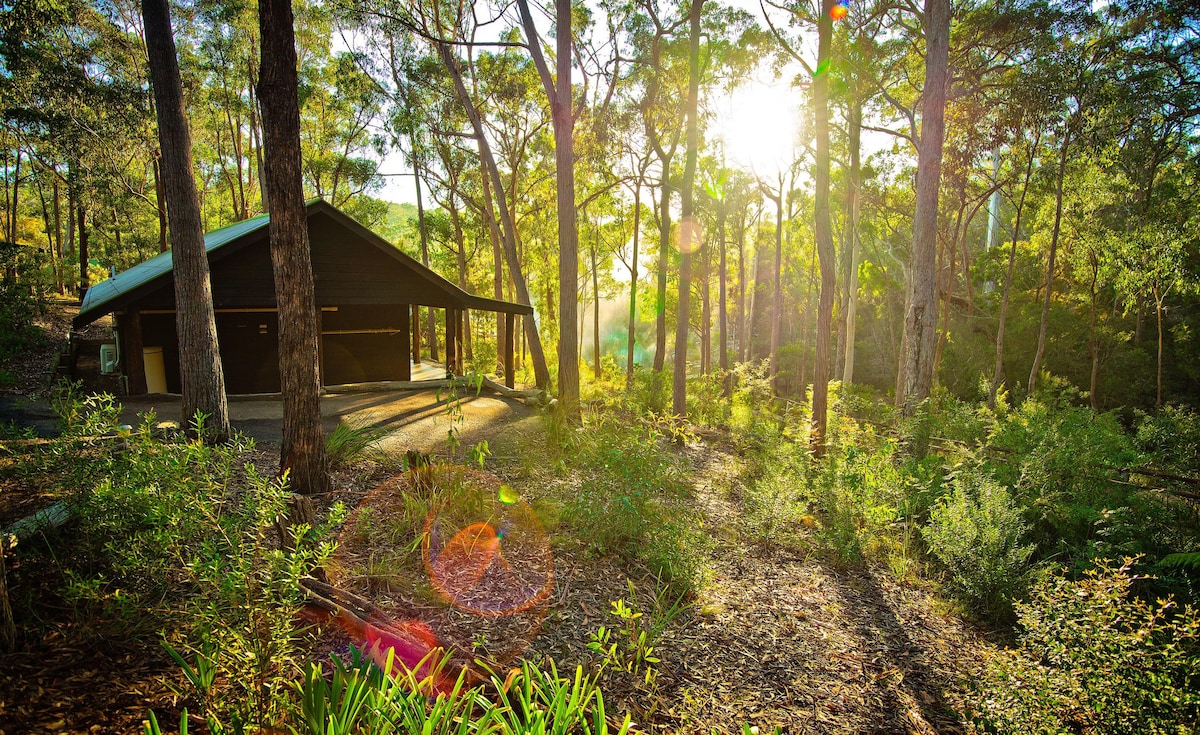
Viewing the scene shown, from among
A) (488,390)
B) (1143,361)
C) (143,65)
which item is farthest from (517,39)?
(1143,361)

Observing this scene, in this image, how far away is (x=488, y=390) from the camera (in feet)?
46.6

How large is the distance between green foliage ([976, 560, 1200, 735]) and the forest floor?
1.77ft

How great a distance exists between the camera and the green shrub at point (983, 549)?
16.7 feet

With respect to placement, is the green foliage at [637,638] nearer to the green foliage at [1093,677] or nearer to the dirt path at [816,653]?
the dirt path at [816,653]

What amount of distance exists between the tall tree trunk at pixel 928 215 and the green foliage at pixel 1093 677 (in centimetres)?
757

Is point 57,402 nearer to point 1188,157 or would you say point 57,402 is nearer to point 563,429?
point 563,429

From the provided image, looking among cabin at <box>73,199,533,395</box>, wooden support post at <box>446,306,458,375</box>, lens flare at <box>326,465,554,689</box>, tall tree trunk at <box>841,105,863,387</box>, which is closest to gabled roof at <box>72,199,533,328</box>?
cabin at <box>73,199,533,395</box>

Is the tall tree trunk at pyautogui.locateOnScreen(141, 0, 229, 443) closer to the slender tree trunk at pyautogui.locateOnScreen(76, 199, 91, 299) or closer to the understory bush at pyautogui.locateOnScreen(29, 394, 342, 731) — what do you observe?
the understory bush at pyautogui.locateOnScreen(29, 394, 342, 731)

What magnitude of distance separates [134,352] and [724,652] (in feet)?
44.0

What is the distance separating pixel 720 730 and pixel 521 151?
805 inches

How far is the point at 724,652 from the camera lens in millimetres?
4129

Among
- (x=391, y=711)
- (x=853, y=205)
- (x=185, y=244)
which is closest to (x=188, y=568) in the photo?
(x=391, y=711)

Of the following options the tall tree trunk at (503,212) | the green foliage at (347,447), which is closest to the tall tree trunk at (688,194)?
the tall tree trunk at (503,212)

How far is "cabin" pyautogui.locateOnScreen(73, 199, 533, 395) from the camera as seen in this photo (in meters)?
11.6
